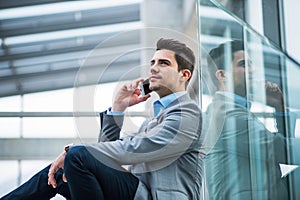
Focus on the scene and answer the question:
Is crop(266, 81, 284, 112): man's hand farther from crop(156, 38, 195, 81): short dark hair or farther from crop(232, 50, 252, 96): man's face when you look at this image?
crop(156, 38, 195, 81): short dark hair

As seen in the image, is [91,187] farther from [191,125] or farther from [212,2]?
[212,2]

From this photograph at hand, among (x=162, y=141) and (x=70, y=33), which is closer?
(x=162, y=141)

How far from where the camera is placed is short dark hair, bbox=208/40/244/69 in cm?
169

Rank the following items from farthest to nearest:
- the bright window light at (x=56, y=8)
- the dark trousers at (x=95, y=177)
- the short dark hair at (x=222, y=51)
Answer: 1. the bright window light at (x=56, y=8)
2. the short dark hair at (x=222, y=51)
3. the dark trousers at (x=95, y=177)

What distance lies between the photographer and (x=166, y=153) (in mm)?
1399

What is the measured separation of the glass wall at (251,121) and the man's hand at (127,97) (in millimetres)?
222

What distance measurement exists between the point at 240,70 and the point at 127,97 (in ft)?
1.17

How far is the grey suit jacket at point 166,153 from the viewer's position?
1.38 metres

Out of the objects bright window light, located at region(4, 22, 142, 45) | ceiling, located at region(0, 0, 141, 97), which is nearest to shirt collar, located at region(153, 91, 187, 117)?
ceiling, located at region(0, 0, 141, 97)

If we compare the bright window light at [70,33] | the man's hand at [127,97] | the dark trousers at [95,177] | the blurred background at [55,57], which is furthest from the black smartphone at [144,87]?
the bright window light at [70,33]

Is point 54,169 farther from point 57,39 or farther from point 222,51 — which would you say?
point 57,39

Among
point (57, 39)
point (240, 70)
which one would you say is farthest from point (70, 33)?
point (240, 70)

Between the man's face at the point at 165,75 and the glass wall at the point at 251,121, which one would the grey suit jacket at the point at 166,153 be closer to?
the man's face at the point at 165,75

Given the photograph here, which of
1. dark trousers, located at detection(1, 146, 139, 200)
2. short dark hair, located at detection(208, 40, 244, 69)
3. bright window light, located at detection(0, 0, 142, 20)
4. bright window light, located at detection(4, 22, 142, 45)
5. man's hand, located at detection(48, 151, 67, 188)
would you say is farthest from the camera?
bright window light, located at detection(4, 22, 142, 45)
